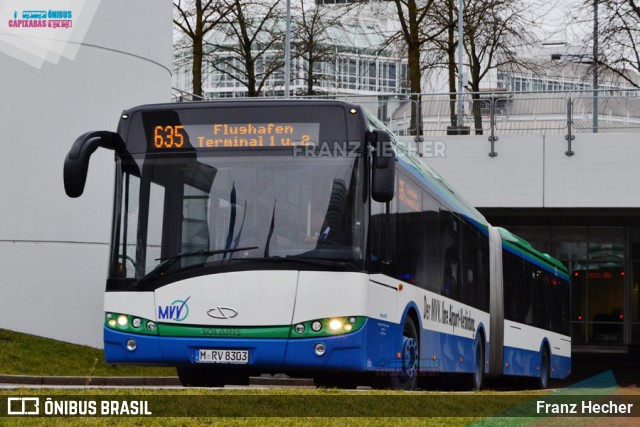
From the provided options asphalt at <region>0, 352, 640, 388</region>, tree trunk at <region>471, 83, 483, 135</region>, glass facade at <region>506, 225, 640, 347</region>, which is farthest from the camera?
glass facade at <region>506, 225, 640, 347</region>

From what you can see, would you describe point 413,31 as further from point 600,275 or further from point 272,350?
point 272,350

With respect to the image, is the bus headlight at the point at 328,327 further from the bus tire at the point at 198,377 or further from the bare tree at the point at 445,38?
the bare tree at the point at 445,38

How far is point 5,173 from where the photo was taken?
72.6ft

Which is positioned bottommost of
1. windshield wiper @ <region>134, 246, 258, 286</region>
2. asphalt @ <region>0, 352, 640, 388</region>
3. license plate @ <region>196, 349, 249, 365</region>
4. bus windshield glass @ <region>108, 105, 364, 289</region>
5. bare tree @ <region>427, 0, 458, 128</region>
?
asphalt @ <region>0, 352, 640, 388</region>

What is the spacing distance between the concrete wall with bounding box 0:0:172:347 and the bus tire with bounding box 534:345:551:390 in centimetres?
872

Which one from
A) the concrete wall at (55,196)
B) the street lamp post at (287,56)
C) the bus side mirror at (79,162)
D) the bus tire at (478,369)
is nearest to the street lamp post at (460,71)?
the street lamp post at (287,56)

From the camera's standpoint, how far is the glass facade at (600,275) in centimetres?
4719

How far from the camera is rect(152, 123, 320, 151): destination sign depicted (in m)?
12.3

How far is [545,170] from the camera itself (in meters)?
31.7

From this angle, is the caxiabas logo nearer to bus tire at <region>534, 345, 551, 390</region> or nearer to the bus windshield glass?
the bus windshield glass

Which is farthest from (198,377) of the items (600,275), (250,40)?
(600,275)

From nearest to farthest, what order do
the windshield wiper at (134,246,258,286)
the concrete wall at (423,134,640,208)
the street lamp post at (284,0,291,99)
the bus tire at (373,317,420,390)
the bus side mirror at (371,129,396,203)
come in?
the bus side mirror at (371,129,396,203) < the windshield wiper at (134,246,258,286) < the bus tire at (373,317,420,390) < the concrete wall at (423,134,640,208) < the street lamp post at (284,0,291,99)

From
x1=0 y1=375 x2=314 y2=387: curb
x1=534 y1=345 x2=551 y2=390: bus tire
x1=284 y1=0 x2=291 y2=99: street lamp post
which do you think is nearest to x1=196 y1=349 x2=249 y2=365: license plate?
x1=0 y1=375 x2=314 y2=387: curb

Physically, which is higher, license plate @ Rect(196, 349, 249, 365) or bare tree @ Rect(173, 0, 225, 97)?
bare tree @ Rect(173, 0, 225, 97)
